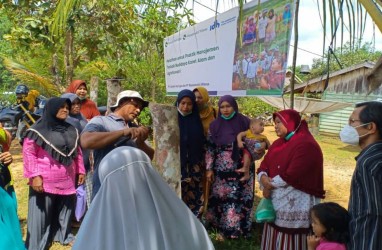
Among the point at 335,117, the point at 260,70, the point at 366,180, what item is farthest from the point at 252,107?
the point at 366,180

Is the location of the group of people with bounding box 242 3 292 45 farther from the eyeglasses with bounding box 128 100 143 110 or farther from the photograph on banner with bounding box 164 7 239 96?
the eyeglasses with bounding box 128 100 143 110

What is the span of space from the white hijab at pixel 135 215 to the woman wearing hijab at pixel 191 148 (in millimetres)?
1825

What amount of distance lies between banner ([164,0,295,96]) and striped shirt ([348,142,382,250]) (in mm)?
973

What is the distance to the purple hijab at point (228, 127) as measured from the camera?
11.7 ft

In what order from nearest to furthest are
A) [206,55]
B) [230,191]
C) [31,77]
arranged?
1. [230,191]
2. [206,55]
3. [31,77]

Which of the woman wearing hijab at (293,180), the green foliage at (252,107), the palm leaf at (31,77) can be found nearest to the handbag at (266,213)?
the woman wearing hijab at (293,180)

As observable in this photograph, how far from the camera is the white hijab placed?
4.76ft

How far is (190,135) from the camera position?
358 cm

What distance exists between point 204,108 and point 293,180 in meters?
1.55

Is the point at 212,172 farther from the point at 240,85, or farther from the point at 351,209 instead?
the point at 351,209

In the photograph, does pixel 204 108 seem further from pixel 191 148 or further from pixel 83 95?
pixel 83 95

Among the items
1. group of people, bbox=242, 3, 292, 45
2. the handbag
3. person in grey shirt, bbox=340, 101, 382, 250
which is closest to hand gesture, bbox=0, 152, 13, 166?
the handbag

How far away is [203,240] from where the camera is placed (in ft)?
5.36

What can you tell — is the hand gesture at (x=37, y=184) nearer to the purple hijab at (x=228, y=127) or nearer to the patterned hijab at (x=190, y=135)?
the patterned hijab at (x=190, y=135)
